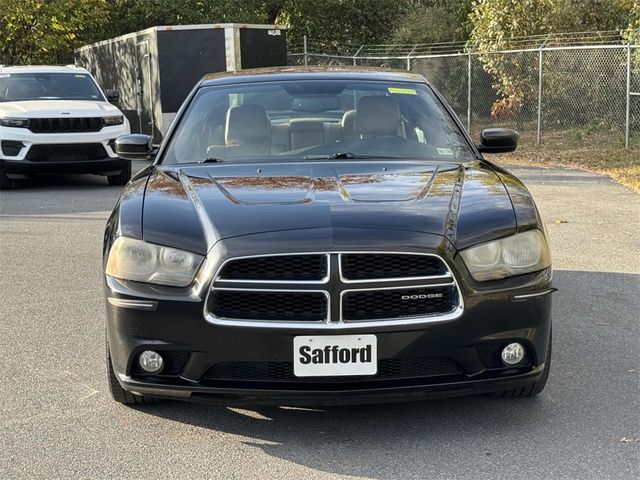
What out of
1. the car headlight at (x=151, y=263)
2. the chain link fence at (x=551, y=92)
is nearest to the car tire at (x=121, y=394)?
the car headlight at (x=151, y=263)

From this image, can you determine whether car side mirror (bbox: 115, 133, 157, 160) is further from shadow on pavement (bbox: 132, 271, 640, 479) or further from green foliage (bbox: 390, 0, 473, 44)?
green foliage (bbox: 390, 0, 473, 44)

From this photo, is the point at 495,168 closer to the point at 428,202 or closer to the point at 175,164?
the point at 428,202

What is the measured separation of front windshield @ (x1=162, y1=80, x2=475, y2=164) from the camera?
504 centimetres

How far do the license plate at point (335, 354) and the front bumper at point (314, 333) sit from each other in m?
0.03

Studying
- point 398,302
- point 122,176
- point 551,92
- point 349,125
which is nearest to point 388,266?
point 398,302

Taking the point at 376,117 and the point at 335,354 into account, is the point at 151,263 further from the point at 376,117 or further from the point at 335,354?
the point at 376,117

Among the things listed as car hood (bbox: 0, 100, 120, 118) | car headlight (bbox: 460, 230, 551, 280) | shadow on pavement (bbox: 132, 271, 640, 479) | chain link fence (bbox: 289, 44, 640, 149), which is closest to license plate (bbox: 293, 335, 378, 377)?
shadow on pavement (bbox: 132, 271, 640, 479)

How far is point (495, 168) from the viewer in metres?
4.85

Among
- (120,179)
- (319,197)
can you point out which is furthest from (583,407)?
(120,179)

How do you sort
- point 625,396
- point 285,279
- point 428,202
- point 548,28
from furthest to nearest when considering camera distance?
point 548,28 < point 625,396 < point 428,202 < point 285,279

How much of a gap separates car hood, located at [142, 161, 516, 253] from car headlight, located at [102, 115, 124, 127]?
28.2 ft

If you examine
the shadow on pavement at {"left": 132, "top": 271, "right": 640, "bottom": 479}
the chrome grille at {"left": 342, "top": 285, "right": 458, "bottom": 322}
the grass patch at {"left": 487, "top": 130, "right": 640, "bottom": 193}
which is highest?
the chrome grille at {"left": 342, "top": 285, "right": 458, "bottom": 322}

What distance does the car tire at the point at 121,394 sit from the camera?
4090 millimetres

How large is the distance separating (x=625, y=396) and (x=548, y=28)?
681 inches
